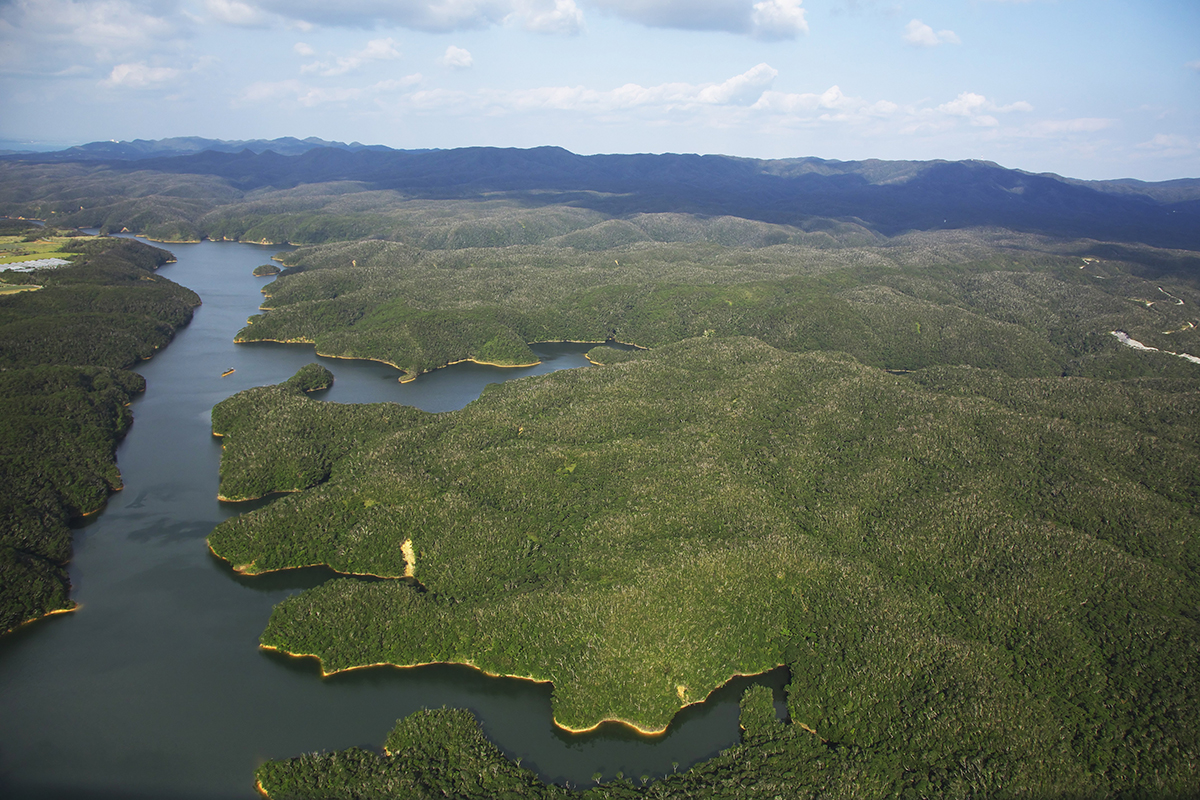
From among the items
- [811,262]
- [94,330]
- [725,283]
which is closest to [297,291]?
[94,330]

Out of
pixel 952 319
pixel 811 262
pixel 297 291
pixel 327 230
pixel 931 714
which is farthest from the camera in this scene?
pixel 327 230

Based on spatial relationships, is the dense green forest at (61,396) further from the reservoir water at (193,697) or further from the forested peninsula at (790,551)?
the forested peninsula at (790,551)

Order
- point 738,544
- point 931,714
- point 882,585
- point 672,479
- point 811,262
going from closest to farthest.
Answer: point 931,714
point 882,585
point 738,544
point 672,479
point 811,262

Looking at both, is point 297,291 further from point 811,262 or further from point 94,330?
point 811,262

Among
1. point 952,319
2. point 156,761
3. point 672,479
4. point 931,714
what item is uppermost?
point 952,319

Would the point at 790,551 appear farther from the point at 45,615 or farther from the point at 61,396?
the point at 61,396

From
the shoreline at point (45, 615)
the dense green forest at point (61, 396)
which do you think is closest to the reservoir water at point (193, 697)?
the shoreline at point (45, 615)

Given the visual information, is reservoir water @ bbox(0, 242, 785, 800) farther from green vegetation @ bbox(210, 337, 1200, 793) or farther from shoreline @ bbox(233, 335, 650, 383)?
shoreline @ bbox(233, 335, 650, 383)

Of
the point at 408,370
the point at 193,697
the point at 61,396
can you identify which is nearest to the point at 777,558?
the point at 193,697
